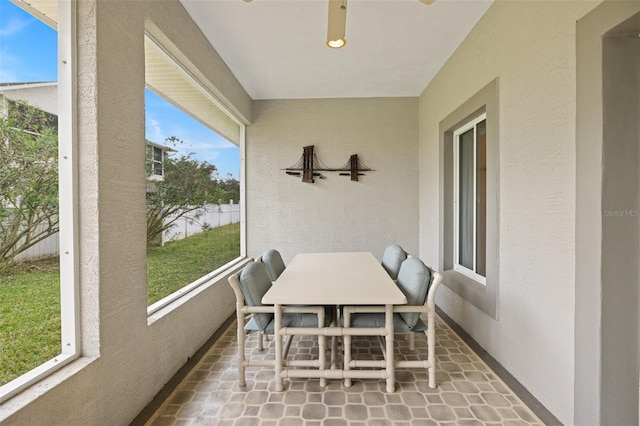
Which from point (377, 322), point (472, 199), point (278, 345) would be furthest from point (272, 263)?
point (472, 199)

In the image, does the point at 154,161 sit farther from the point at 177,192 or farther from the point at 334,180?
the point at 334,180

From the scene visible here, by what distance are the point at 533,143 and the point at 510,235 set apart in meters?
0.64

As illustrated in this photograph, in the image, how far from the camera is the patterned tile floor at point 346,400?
63.1 inches

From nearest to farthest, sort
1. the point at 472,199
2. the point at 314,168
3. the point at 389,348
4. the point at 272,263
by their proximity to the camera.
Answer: the point at 389,348, the point at 272,263, the point at 472,199, the point at 314,168

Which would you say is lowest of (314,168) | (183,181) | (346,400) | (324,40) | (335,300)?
(346,400)

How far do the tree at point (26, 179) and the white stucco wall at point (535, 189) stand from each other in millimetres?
2596

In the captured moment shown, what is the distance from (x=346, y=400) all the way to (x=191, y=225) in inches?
77.5

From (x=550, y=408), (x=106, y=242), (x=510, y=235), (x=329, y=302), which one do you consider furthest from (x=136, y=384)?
(x=510, y=235)

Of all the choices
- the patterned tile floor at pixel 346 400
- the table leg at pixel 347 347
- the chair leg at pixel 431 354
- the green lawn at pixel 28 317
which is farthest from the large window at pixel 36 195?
the chair leg at pixel 431 354

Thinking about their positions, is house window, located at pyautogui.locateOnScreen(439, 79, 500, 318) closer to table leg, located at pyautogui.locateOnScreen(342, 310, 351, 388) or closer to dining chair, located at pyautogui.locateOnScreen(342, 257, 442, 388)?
dining chair, located at pyautogui.locateOnScreen(342, 257, 442, 388)

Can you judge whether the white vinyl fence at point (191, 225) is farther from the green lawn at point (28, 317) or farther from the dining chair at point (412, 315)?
the dining chair at point (412, 315)

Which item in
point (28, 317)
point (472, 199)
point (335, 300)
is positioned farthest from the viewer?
point (472, 199)

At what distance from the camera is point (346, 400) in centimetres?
176

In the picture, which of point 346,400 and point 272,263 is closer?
point 346,400
